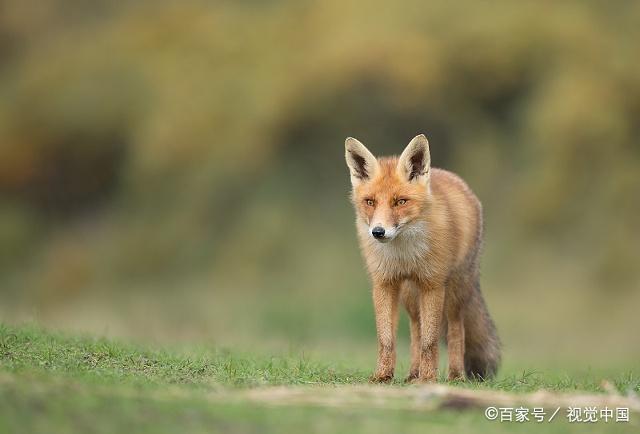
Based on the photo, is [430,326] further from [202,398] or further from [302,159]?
[302,159]

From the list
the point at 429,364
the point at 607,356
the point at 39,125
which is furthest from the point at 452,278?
the point at 39,125

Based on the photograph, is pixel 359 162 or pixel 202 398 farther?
pixel 359 162

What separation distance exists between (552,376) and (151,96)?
13.7 meters

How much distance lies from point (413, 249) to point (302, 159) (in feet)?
37.8

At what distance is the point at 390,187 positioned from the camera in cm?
815

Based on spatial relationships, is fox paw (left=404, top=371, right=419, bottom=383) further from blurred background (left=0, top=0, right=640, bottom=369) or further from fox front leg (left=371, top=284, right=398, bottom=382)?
blurred background (left=0, top=0, right=640, bottom=369)

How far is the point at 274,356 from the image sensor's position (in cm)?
964

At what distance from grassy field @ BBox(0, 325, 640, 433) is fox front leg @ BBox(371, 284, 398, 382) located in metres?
0.18

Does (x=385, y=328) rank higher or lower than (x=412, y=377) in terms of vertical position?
higher

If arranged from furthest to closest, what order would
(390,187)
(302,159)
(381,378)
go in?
(302,159), (390,187), (381,378)

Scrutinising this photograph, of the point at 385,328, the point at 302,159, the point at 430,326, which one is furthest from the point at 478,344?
the point at 302,159

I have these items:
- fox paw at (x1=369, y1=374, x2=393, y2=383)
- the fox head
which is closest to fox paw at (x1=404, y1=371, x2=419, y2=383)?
fox paw at (x1=369, y1=374, x2=393, y2=383)

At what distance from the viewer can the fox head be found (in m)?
8.01

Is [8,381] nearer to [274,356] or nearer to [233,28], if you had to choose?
[274,356]
